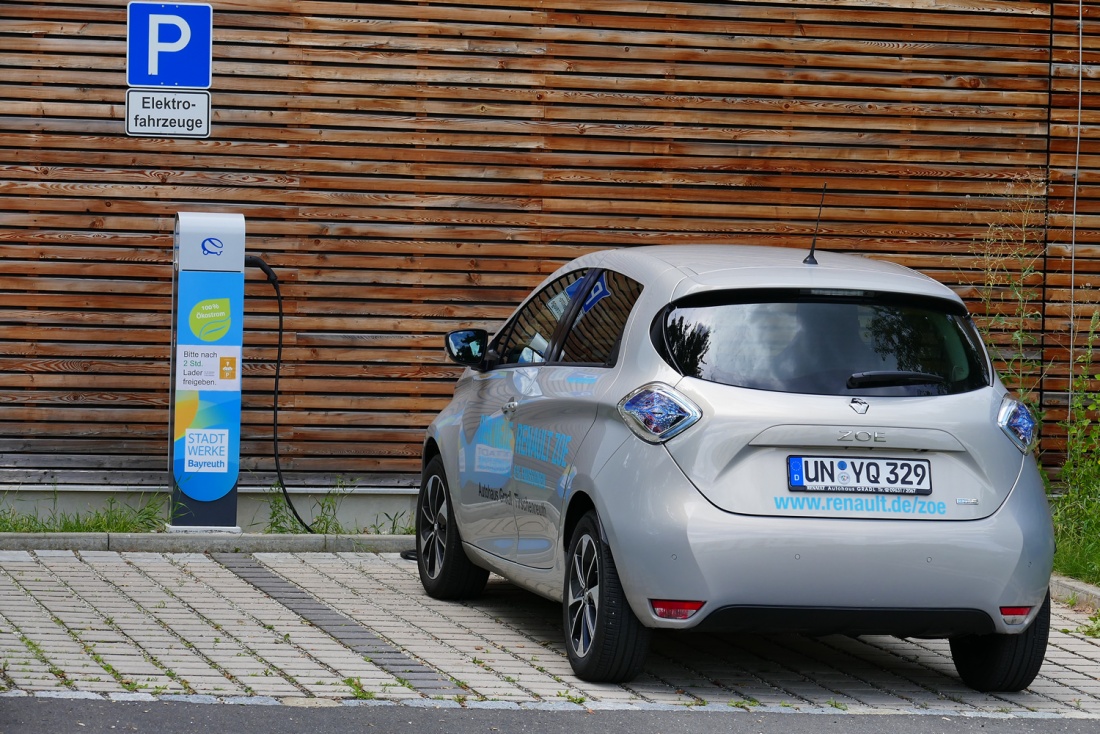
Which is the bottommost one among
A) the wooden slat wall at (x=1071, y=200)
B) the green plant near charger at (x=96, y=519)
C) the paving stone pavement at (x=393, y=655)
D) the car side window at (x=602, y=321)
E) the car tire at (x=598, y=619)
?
the paving stone pavement at (x=393, y=655)

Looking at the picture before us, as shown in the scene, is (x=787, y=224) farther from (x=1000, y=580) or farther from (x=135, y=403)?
(x=1000, y=580)

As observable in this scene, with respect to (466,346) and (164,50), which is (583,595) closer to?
(466,346)

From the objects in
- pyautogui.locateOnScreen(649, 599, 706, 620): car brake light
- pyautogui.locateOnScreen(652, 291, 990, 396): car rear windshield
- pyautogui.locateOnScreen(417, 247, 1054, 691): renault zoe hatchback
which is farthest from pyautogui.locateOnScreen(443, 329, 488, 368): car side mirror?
pyautogui.locateOnScreen(649, 599, 706, 620): car brake light

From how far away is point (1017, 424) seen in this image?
605 cm

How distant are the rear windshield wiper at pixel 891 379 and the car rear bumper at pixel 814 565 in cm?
52

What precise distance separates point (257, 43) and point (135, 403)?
2387mm

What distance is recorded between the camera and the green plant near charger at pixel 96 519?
9.68 meters

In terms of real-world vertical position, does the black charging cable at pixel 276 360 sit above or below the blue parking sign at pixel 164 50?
below

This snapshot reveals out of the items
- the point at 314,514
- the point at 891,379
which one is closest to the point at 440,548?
the point at 314,514

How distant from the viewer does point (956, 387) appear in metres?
6.05

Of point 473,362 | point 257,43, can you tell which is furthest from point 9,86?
point 473,362

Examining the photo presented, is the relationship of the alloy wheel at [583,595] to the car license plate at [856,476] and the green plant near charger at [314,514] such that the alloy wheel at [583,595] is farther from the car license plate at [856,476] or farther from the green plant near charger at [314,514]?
the green plant near charger at [314,514]

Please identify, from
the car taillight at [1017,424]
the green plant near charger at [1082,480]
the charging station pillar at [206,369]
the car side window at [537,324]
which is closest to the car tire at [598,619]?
the car side window at [537,324]

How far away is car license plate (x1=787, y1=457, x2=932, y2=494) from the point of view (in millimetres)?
5770
